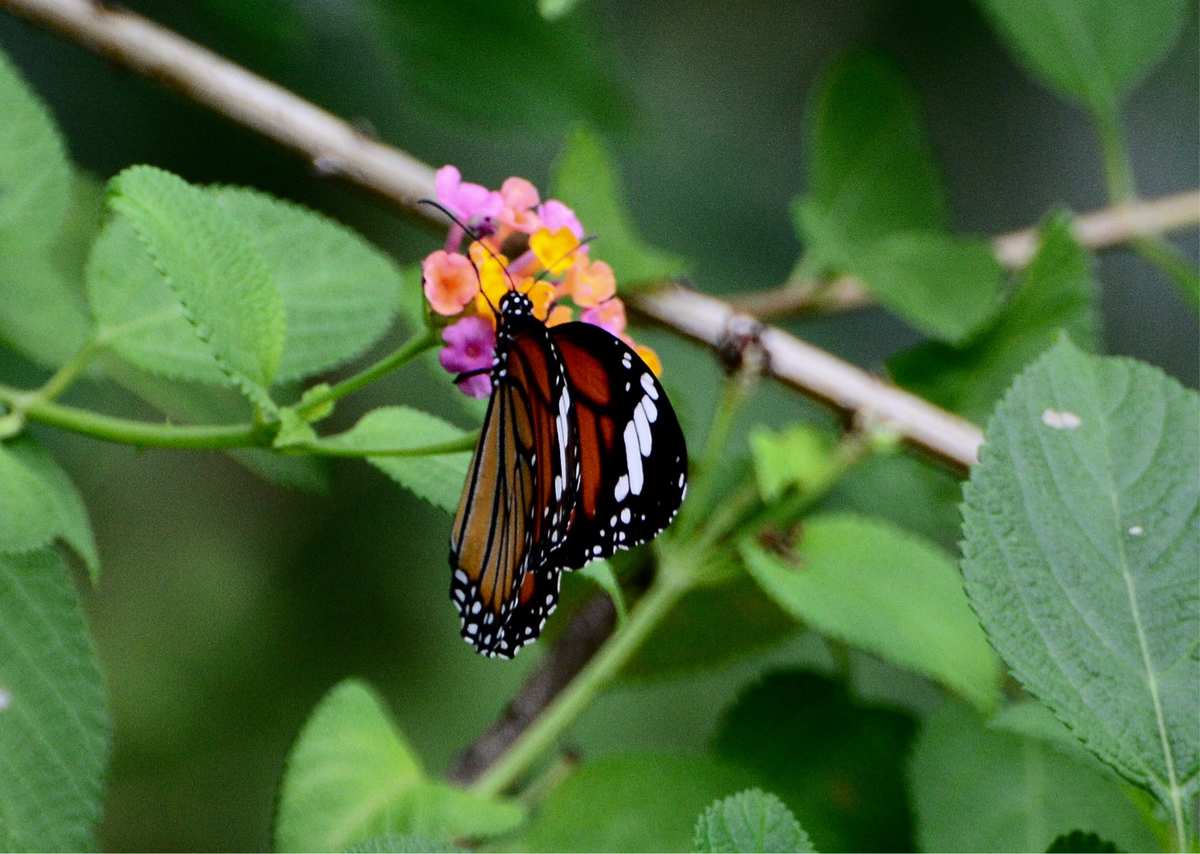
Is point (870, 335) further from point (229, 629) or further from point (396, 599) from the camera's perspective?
point (229, 629)

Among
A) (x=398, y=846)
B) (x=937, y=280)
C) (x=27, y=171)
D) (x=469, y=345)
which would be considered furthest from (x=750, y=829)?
(x=937, y=280)

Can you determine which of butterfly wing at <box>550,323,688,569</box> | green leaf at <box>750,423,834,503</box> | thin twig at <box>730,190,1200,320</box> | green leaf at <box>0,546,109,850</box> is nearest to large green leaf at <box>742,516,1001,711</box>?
green leaf at <box>750,423,834,503</box>

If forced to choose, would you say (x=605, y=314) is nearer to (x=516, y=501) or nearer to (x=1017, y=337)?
(x=516, y=501)

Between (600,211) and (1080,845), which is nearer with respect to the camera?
(1080,845)

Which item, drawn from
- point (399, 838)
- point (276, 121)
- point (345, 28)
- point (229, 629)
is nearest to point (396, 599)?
point (229, 629)

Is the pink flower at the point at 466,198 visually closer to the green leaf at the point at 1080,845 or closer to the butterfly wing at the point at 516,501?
the butterfly wing at the point at 516,501

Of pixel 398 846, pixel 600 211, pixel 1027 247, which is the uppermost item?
pixel 1027 247

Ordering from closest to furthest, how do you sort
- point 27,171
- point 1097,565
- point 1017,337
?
point 1097,565
point 27,171
point 1017,337
